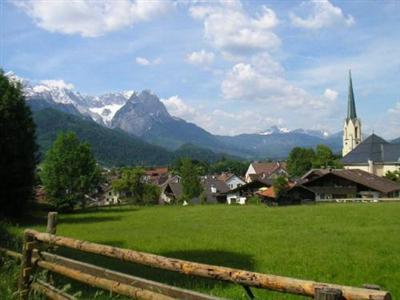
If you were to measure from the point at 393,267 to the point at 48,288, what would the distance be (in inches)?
457

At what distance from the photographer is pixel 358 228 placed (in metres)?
29.4

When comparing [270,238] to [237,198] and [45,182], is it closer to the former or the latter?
[45,182]

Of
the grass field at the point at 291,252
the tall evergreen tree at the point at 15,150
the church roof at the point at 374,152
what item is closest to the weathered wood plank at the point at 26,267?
the grass field at the point at 291,252

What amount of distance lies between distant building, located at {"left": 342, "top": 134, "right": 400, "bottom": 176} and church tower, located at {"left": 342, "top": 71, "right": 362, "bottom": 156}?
990 inches

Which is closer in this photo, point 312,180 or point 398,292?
point 398,292

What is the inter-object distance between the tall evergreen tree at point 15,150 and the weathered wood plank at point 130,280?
102ft

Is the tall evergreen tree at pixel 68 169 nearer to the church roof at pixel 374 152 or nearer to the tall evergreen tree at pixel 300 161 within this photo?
the tall evergreen tree at pixel 300 161

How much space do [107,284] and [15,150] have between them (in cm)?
3377

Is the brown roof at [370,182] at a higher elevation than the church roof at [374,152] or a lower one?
lower

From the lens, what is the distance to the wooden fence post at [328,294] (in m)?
3.96

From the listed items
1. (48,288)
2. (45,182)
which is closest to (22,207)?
(45,182)

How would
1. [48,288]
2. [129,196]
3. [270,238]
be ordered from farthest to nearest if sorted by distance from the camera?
[129,196] → [270,238] → [48,288]

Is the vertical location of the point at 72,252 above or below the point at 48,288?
below

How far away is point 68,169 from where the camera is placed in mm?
69375
